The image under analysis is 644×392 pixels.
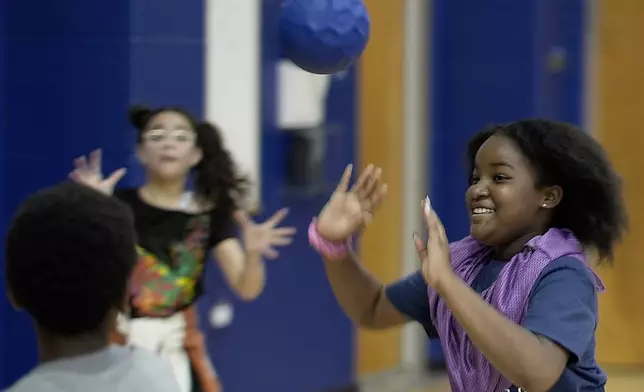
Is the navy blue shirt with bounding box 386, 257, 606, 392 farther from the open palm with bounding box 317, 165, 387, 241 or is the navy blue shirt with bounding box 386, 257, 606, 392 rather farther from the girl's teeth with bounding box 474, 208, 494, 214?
the open palm with bounding box 317, 165, 387, 241

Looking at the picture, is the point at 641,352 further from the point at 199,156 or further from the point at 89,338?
the point at 89,338

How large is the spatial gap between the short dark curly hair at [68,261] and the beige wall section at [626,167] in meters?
4.91

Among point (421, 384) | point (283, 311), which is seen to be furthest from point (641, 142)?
point (283, 311)

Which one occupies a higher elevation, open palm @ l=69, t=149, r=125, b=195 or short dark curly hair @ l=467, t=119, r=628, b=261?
short dark curly hair @ l=467, t=119, r=628, b=261

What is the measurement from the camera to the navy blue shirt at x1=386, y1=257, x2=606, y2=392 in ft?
6.69

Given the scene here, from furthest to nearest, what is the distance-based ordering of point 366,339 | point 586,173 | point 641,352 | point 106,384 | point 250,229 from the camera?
1. point 641,352
2. point 366,339
3. point 250,229
4. point 586,173
5. point 106,384

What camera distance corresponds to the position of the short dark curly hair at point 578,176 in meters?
2.22

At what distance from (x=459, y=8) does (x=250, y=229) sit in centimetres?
→ 304

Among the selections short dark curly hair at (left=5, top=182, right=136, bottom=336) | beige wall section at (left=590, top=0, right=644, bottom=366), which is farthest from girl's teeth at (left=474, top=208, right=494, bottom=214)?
beige wall section at (left=590, top=0, right=644, bottom=366)

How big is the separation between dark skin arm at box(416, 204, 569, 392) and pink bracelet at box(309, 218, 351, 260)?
0.41 m

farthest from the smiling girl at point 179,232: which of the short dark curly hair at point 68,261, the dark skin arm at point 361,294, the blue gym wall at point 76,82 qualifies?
the short dark curly hair at point 68,261

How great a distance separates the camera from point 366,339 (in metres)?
5.83

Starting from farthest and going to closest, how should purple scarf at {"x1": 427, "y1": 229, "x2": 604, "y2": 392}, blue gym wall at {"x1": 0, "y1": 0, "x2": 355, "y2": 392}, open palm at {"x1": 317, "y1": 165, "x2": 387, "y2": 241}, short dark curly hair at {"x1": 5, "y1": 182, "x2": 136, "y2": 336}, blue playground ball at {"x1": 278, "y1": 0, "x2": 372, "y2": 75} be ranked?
blue gym wall at {"x1": 0, "y1": 0, "x2": 355, "y2": 392} < blue playground ball at {"x1": 278, "y1": 0, "x2": 372, "y2": 75} < open palm at {"x1": 317, "y1": 165, "x2": 387, "y2": 241} < purple scarf at {"x1": 427, "y1": 229, "x2": 604, "y2": 392} < short dark curly hair at {"x1": 5, "y1": 182, "x2": 136, "y2": 336}

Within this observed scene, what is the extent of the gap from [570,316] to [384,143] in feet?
12.7
